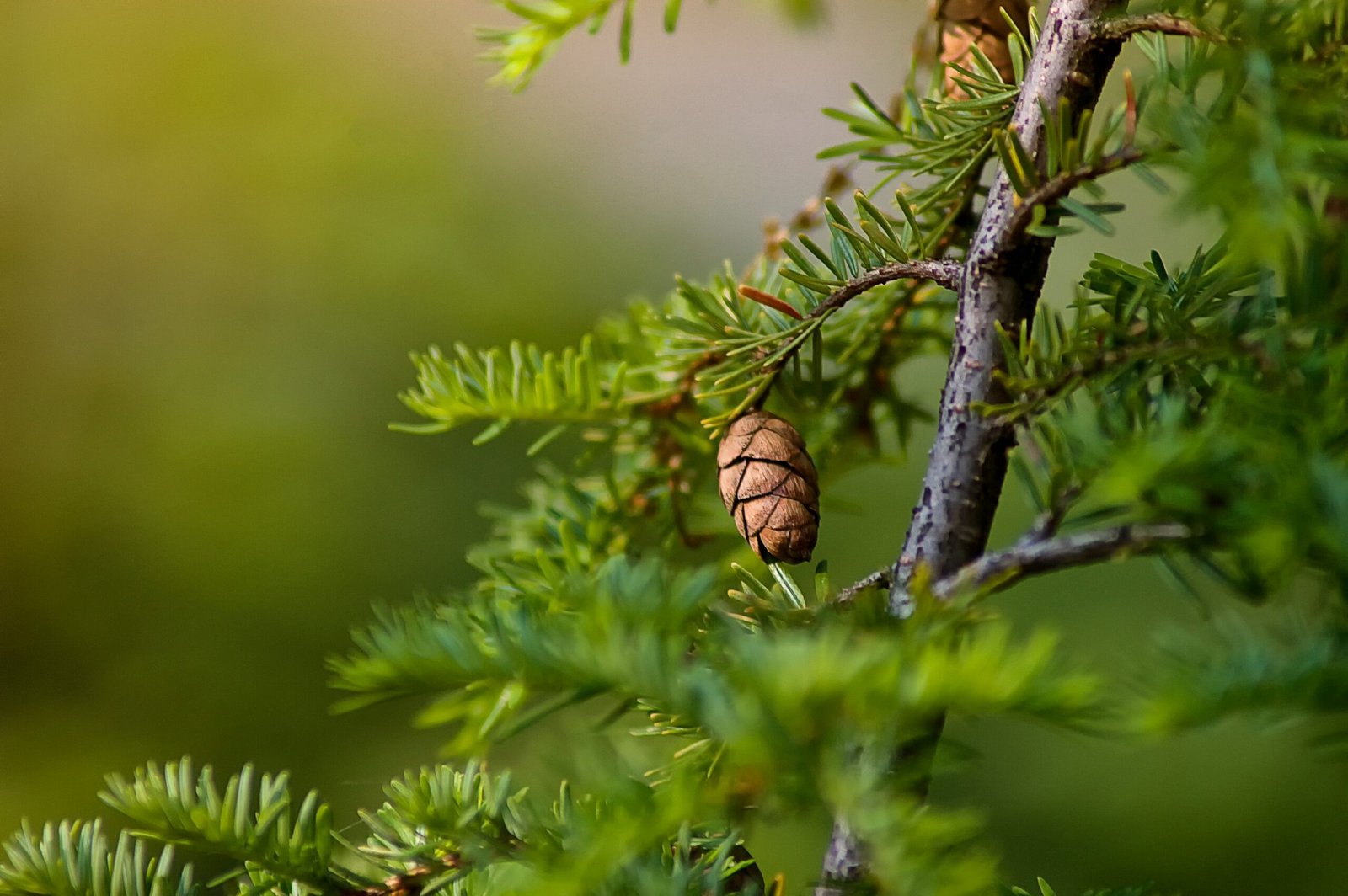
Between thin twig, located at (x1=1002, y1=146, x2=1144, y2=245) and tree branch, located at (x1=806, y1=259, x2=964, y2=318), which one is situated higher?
thin twig, located at (x1=1002, y1=146, x2=1144, y2=245)

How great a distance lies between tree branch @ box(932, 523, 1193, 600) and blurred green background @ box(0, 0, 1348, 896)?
573mm

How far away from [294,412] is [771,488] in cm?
81

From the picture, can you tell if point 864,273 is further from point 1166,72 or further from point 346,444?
point 346,444

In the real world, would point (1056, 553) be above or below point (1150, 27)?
below

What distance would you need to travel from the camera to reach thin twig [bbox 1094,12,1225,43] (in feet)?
0.77

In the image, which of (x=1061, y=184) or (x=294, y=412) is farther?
(x=294, y=412)

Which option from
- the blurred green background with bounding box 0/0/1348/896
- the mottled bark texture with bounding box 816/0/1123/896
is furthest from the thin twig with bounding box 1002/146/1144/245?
the blurred green background with bounding box 0/0/1348/896

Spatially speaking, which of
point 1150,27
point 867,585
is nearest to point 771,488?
point 867,585

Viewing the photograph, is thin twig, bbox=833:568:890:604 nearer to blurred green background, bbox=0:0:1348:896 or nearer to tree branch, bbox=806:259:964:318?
tree branch, bbox=806:259:964:318

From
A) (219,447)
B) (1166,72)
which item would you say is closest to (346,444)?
(219,447)

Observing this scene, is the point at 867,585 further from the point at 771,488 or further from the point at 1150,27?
the point at 1150,27

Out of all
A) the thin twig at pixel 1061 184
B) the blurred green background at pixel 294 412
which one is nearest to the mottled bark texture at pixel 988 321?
the thin twig at pixel 1061 184

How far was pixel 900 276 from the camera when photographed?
0.28 meters

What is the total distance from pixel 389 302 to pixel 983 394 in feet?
2.97
